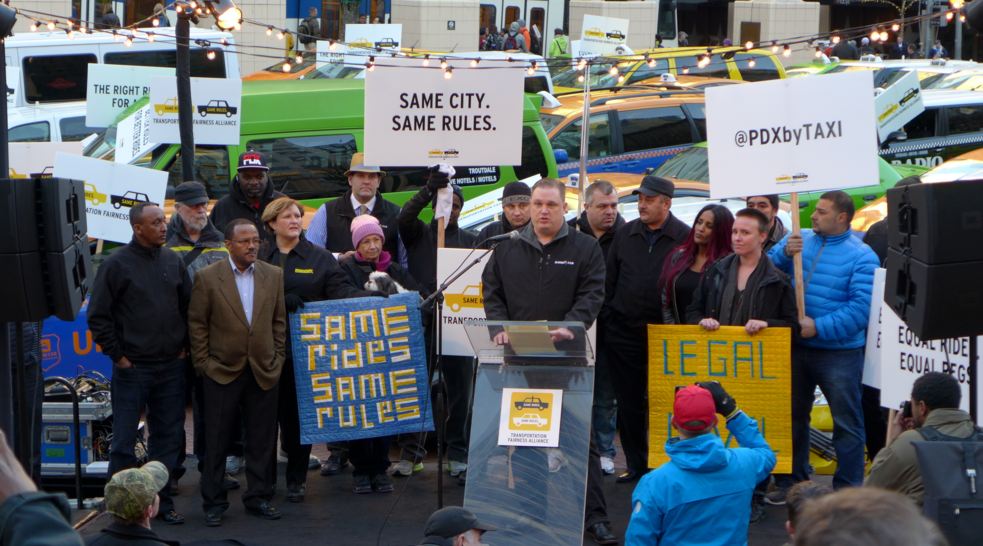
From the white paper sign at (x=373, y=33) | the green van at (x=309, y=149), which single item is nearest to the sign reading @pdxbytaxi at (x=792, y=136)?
the green van at (x=309, y=149)

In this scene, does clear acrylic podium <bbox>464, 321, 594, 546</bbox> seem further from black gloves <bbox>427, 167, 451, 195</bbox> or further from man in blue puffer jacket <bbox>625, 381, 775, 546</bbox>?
black gloves <bbox>427, 167, 451, 195</bbox>

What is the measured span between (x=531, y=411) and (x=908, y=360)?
236 cm

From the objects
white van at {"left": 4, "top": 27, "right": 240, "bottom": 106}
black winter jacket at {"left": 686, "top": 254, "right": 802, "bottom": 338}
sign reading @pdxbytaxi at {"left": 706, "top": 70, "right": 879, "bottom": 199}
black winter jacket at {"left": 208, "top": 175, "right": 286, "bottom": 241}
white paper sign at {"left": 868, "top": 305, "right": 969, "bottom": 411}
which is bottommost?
white paper sign at {"left": 868, "top": 305, "right": 969, "bottom": 411}

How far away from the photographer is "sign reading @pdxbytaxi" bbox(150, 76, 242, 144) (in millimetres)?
10609

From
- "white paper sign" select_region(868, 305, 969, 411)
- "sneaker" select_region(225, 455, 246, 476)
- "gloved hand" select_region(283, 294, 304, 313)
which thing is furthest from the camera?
"sneaker" select_region(225, 455, 246, 476)

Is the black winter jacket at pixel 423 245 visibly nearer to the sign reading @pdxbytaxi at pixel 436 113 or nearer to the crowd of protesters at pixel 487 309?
the crowd of protesters at pixel 487 309

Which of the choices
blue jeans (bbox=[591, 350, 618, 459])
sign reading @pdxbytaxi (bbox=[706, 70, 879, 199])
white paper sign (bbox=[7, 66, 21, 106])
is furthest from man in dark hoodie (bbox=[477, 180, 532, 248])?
white paper sign (bbox=[7, 66, 21, 106])

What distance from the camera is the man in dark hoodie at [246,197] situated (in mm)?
8664

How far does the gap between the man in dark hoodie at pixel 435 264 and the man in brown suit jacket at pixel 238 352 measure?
4.01ft

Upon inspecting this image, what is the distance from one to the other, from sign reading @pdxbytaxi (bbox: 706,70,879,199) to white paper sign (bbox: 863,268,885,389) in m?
0.66

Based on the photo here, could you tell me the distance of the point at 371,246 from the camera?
6996 millimetres

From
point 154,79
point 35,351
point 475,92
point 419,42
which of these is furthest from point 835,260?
point 419,42

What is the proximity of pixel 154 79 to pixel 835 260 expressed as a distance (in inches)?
290

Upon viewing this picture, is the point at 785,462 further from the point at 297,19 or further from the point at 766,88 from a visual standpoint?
the point at 297,19
